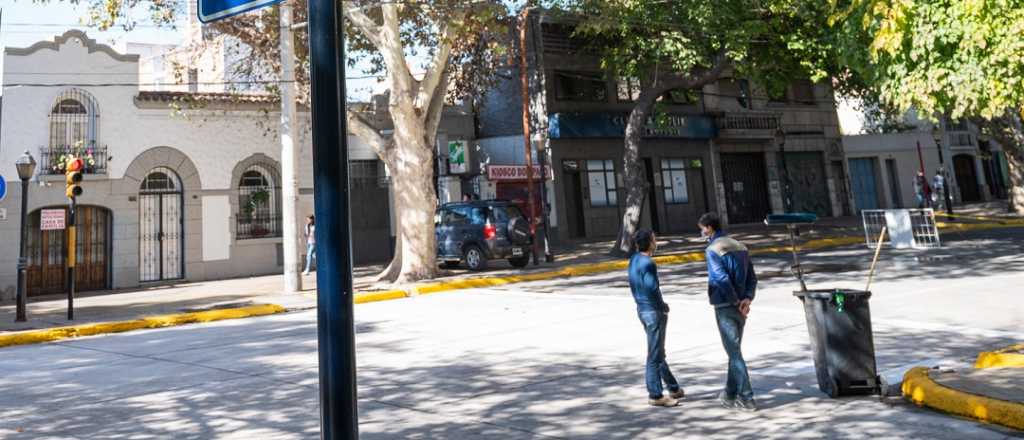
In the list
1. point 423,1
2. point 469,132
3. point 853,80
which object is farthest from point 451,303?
point 853,80

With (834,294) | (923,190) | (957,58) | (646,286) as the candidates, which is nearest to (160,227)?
(646,286)

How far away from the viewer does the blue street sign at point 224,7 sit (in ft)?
7.95

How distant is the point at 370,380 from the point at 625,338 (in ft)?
10.5

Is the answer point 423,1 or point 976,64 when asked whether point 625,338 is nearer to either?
point 976,64

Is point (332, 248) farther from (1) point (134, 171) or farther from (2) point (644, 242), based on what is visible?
(1) point (134, 171)

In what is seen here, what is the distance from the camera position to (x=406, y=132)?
52.8 feet

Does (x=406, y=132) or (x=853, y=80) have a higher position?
(x=853, y=80)

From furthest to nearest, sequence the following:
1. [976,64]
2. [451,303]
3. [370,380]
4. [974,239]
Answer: [974,239] < [451,303] < [976,64] < [370,380]

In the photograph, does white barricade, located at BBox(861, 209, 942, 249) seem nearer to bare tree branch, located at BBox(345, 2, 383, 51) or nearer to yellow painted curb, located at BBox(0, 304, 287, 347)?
bare tree branch, located at BBox(345, 2, 383, 51)

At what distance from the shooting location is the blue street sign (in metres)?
2.42

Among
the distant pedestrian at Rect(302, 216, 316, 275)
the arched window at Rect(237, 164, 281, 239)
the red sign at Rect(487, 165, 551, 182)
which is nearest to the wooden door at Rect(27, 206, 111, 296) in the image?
the arched window at Rect(237, 164, 281, 239)

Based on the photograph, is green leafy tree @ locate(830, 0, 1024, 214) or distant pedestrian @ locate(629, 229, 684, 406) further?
green leafy tree @ locate(830, 0, 1024, 214)

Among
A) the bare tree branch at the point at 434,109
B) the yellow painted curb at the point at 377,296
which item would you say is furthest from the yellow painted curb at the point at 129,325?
the bare tree branch at the point at 434,109

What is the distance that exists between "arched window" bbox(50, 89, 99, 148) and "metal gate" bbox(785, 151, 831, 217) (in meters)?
29.5
